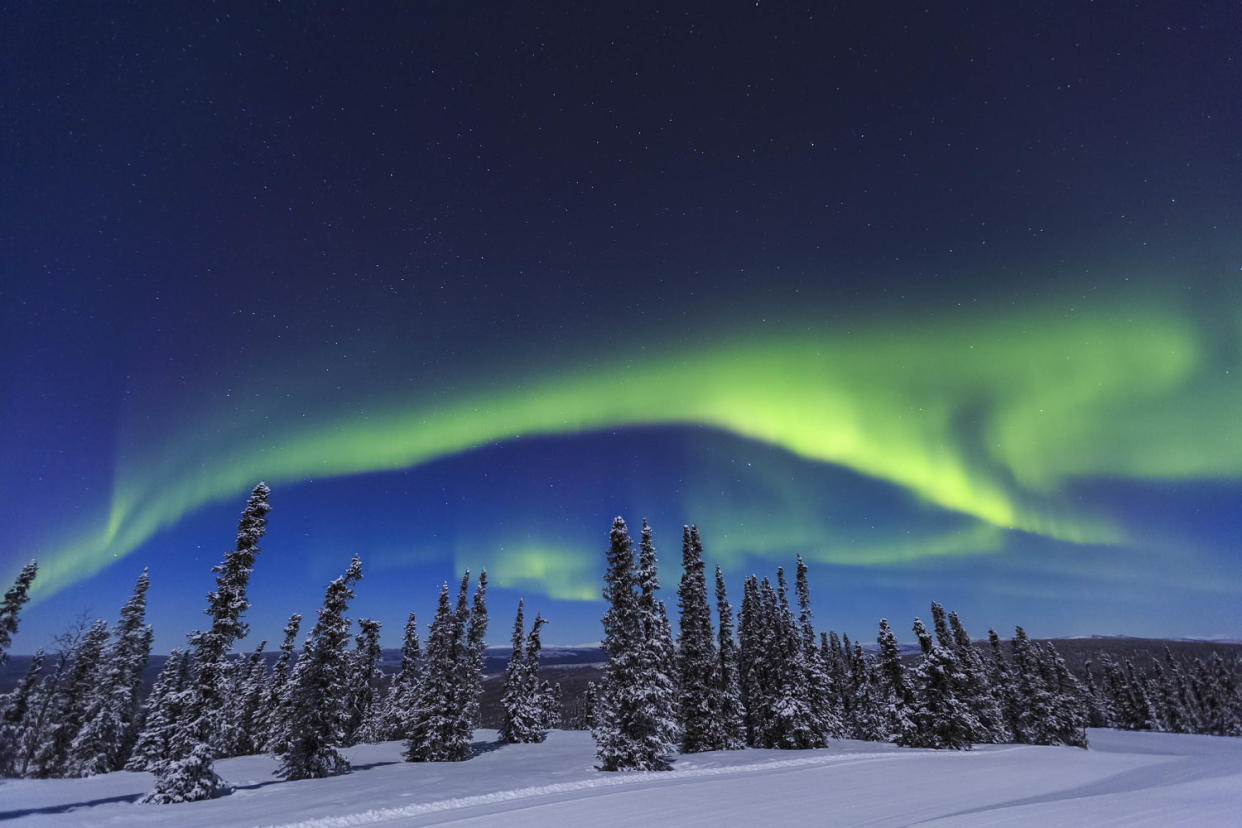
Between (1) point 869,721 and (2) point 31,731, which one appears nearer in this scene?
(2) point 31,731

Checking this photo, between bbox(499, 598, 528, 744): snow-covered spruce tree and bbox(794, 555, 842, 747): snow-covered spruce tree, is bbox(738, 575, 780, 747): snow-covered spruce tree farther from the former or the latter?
bbox(499, 598, 528, 744): snow-covered spruce tree

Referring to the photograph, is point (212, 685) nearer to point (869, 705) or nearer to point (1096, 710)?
point (869, 705)

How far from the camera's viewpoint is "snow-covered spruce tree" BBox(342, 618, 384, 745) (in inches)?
2585

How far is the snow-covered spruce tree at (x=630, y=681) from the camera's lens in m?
31.6

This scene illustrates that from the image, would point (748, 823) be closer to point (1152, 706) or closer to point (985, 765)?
point (985, 765)

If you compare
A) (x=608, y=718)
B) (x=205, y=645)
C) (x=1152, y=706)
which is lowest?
(x=1152, y=706)

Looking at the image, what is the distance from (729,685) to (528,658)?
30.0 meters

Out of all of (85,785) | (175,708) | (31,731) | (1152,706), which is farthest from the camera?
(1152,706)

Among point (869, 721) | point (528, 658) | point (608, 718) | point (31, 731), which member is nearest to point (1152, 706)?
point (869, 721)

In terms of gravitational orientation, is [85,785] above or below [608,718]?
below

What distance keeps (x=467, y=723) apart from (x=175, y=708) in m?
24.9

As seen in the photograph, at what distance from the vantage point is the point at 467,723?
155 feet

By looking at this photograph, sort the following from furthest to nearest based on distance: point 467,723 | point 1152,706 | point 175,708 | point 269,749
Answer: point 1152,706 < point 269,749 < point 467,723 < point 175,708

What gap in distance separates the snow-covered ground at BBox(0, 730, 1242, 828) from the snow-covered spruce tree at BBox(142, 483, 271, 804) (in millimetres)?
1548
